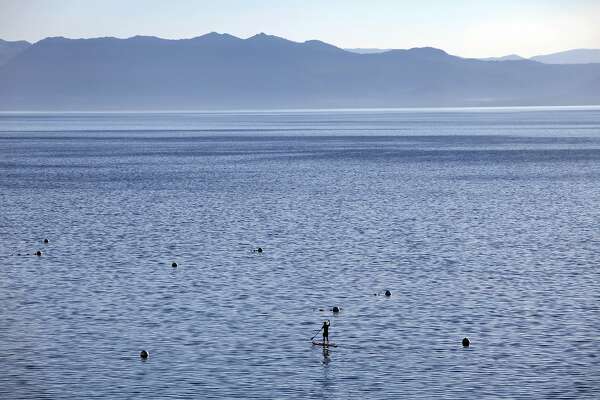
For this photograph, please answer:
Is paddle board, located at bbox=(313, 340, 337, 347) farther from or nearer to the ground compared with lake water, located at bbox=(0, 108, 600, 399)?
farther from the ground

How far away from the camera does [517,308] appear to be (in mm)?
50844

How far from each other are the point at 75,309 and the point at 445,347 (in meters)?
18.6

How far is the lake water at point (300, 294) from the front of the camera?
3959 cm

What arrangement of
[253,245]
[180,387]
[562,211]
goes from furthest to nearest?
[562,211] < [253,245] < [180,387]

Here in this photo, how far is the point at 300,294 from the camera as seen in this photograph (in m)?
54.7

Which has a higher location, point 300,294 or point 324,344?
point 324,344

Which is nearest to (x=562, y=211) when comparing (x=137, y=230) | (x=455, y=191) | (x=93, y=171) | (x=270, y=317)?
(x=455, y=191)

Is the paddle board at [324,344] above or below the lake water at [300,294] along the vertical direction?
above

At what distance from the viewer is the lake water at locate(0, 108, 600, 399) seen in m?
39.6

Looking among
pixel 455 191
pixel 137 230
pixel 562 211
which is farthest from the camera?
pixel 455 191

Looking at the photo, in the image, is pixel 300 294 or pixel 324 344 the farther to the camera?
pixel 300 294

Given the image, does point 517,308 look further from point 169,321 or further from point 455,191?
point 455,191

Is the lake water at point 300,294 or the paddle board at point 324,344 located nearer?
the lake water at point 300,294

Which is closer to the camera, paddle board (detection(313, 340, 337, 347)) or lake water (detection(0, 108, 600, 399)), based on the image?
lake water (detection(0, 108, 600, 399))
